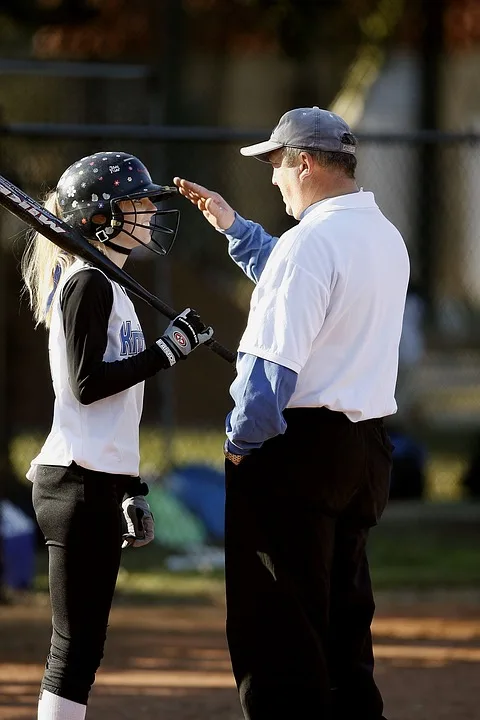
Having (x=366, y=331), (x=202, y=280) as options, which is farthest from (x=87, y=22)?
(x=366, y=331)

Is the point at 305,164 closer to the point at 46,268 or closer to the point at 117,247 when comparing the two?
the point at 117,247

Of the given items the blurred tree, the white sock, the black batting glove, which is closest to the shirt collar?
the black batting glove

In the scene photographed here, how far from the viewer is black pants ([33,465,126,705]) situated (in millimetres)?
3924

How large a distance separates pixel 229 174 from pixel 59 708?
774 centimetres

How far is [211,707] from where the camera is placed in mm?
5465

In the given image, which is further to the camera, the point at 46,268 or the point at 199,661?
the point at 199,661

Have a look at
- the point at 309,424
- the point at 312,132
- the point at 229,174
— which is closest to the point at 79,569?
the point at 309,424

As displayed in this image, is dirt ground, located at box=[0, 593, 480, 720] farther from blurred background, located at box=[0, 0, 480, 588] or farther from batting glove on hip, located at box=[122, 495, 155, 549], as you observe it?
batting glove on hip, located at box=[122, 495, 155, 549]

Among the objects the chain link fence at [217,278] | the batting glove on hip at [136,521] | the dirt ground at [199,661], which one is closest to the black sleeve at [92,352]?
the batting glove on hip at [136,521]

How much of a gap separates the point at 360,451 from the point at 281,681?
73 centimetres

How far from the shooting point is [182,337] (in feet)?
13.3

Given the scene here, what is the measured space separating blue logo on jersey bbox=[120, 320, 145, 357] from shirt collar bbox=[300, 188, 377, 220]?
0.63m

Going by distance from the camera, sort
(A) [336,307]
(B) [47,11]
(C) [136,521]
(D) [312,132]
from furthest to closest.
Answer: (B) [47,11] → (C) [136,521] → (D) [312,132] → (A) [336,307]

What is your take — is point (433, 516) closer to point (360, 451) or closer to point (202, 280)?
point (202, 280)
